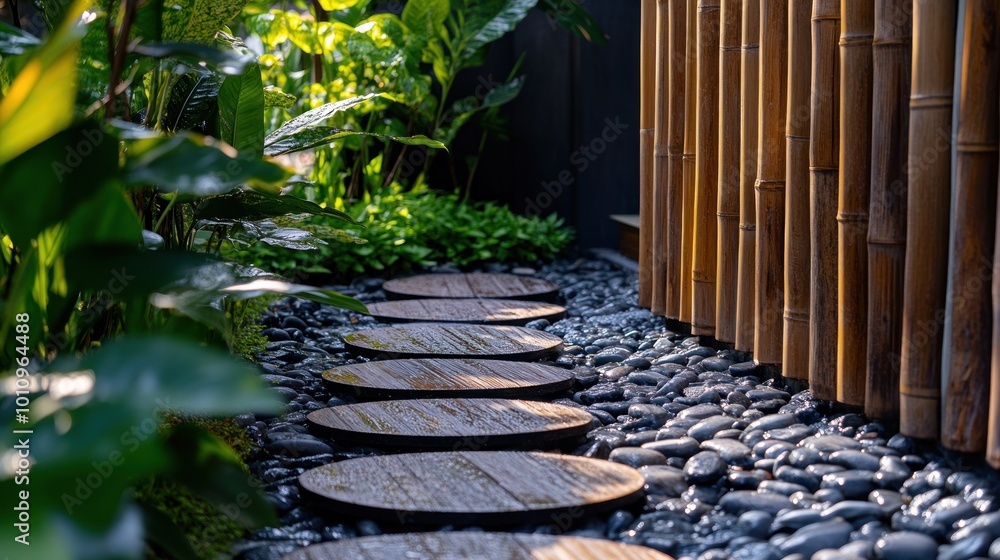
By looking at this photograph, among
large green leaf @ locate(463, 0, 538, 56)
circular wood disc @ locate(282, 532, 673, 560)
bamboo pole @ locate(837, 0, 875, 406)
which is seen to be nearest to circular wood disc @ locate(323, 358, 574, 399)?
bamboo pole @ locate(837, 0, 875, 406)

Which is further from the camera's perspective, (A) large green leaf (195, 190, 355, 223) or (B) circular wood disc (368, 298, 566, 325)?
(B) circular wood disc (368, 298, 566, 325)

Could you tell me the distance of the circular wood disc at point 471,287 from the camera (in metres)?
3.67

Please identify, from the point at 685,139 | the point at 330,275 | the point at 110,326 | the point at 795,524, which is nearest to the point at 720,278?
the point at 685,139

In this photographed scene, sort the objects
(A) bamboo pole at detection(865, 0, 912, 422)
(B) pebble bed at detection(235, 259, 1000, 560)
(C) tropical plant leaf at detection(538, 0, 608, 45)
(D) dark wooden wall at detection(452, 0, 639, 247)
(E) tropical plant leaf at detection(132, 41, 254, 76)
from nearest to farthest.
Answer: (E) tropical plant leaf at detection(132, 41, 254, 76) → (B) pebble bed at detection(235, 259, 1000, 560) → (A) bamboo pole at detection(865, 0, 912, 422) → (C) tropical plant leaf at detection(538, 0, 608, 45) → (D) dark wooden wall at detection(452, 0, 639, 247)

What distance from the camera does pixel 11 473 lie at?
0.85 meters

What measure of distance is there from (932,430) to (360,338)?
1.63 meters

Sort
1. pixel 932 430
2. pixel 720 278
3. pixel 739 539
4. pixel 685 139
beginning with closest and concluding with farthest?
1. pixel 739 539
2. pixel 932 430
3. pixel 720 278
4. pixel 685 139

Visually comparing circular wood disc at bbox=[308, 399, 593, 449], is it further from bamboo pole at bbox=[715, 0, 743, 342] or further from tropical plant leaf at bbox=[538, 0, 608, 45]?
tropical plant leaf at bbox=[538, 0, 608, 45]

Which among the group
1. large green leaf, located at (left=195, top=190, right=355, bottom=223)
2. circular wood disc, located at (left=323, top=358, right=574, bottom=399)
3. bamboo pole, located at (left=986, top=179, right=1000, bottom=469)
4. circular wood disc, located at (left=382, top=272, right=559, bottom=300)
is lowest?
circular wood disc, located at (left=382, top=272, right=559, bottom=300)

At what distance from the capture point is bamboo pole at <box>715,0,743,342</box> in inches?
94.7

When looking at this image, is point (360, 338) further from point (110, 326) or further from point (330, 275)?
point (330, 275)

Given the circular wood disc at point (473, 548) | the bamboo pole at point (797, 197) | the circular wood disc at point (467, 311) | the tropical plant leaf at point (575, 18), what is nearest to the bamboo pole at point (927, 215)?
the bamboo pole at point (797, 197)

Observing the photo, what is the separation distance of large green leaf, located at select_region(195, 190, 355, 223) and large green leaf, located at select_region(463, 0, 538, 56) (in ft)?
8.98

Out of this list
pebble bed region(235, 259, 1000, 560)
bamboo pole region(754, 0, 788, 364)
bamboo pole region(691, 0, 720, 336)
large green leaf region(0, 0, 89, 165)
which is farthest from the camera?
bamboo pole region(691, 0, 720, 336)
